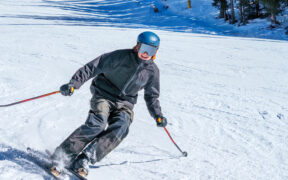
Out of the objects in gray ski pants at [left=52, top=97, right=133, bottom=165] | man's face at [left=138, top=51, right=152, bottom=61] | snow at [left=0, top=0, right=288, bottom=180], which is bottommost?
snow at [left=0, top=0, right=288, bottom=180]

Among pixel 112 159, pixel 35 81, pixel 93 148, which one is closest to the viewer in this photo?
pixel 93 148

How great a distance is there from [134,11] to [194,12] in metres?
5.58

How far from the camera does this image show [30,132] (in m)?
3.18

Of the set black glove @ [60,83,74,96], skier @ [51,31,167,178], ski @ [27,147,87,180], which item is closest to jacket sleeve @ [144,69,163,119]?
skier @ [51,31,167,178]

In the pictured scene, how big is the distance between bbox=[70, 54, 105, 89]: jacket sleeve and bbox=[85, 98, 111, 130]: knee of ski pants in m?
0.25

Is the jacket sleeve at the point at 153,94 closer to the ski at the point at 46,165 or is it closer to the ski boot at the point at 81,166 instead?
the ski boot at the point at 81,166

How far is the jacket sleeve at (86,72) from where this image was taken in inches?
103

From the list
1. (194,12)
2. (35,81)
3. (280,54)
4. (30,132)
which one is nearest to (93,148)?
(30,132)

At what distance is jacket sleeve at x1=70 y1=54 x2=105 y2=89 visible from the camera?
103 inches

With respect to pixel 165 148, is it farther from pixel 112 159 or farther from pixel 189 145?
pixel 112 159

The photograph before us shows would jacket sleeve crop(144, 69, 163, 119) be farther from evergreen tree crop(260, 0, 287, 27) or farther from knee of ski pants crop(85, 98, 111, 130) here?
evergreen tree crop(260, 0, 287, 27)

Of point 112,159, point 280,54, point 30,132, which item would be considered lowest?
point 280,54

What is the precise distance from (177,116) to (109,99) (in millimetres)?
1888

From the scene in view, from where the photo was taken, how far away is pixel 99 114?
96.9 inches
